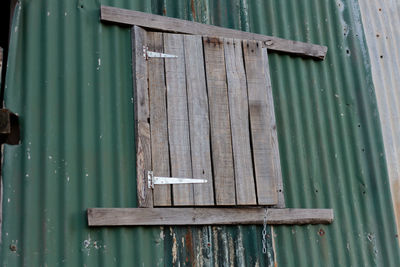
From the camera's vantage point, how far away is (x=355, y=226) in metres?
5.30

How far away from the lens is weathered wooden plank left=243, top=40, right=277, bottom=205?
486cm

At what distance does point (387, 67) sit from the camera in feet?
20.4

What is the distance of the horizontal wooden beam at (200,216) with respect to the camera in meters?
4.30

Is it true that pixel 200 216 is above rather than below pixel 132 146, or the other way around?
below

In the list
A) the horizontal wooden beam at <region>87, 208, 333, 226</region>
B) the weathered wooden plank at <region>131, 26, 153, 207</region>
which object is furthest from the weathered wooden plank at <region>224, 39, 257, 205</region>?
the weathered wooden plank at <region>131, 26, 153, 207</region>

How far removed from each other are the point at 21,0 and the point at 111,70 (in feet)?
2.68

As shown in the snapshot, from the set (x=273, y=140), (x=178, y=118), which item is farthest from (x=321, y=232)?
(x=178, y=118)

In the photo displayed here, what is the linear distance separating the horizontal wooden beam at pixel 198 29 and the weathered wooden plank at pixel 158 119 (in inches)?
4.8

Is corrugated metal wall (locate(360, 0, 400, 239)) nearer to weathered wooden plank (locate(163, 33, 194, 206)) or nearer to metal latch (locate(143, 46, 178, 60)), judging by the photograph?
weathered wooden plank (locate(163, 33, 194, 206))

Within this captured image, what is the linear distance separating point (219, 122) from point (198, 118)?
0.58 feet

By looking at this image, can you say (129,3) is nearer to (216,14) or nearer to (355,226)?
(216,14)

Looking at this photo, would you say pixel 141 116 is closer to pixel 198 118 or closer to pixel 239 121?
pixel 198 118

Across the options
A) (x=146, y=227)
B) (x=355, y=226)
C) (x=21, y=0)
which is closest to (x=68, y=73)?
(x=21, y=0)

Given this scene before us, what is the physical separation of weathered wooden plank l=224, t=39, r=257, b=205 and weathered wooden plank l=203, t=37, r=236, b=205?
4 cm
